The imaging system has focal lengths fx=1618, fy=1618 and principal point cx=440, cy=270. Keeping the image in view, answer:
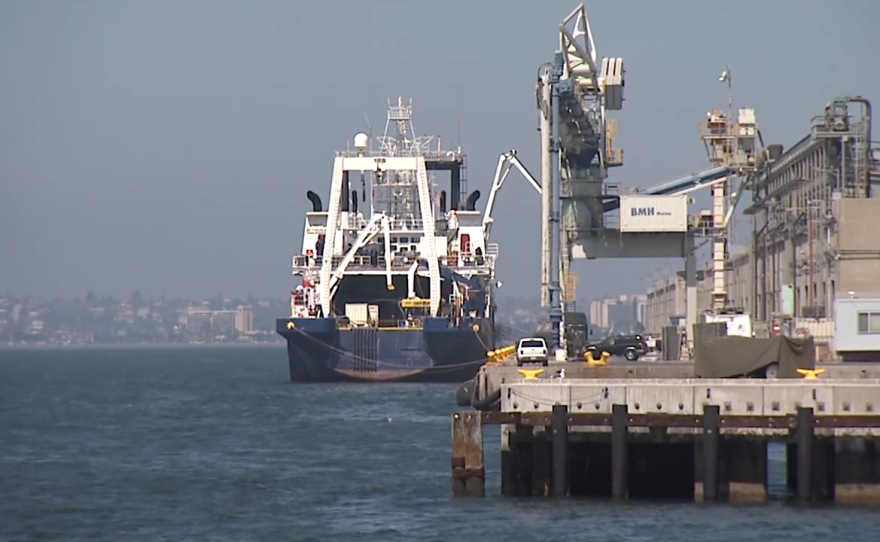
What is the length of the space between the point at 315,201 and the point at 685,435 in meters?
66.3

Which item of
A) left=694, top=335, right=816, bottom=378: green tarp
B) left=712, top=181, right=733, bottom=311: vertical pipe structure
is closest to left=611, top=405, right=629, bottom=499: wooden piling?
left=694, top=335, right=816, bottom=378: green tarp

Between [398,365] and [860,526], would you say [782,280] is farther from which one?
[860,526]

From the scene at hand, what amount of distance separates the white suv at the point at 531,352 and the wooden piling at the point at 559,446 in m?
20.4

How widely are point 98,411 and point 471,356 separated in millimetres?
Result: 23075

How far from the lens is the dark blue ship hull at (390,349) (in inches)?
3140

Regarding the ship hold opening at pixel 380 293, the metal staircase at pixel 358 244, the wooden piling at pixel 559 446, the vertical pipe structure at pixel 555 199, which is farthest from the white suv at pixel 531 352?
the ship hold opening at pixel 380 293

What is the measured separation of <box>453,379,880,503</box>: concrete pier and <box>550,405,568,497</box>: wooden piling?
22mm

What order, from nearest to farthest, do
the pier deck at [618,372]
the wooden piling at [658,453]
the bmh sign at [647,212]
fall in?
the wooden piling at [658,453], the pier deck at [618,372], the bmh sign at [647,212]

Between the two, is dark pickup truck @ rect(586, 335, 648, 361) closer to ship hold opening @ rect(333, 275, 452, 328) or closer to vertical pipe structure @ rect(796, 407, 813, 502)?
ship hold opening @ rect(333, 275, 452, 328)

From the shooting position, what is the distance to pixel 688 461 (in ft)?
98.4

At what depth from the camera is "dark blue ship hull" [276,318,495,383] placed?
3140 inches

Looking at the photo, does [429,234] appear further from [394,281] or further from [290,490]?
[290,490]

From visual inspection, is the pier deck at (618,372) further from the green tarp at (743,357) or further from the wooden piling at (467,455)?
the wooden piling at (467,455)

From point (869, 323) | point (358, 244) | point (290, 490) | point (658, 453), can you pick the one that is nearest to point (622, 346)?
point (358, 244)
